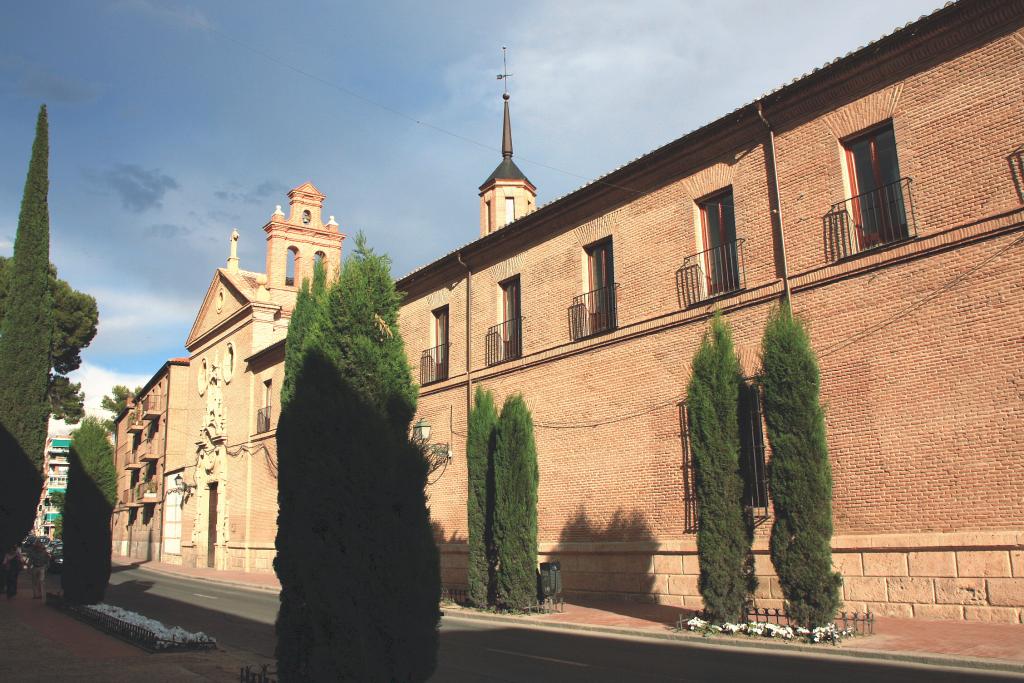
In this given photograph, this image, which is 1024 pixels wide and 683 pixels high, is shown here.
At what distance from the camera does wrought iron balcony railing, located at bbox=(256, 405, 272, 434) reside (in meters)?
32.7

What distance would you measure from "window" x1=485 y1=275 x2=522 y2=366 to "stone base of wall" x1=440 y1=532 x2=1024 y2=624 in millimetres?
6211

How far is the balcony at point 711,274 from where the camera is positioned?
15.1 m

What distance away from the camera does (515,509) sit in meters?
15.4

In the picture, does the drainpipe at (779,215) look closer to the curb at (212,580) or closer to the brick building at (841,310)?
the brick building at (841,310)

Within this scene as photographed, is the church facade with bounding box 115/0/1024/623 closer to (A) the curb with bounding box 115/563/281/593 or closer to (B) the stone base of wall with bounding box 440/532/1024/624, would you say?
(B) the stone base of wall with bounding box 440/532/1024/624

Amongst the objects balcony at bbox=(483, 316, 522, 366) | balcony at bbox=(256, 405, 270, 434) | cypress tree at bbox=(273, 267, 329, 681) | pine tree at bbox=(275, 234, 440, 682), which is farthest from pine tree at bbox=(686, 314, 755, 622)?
balcony at bbox=(256, 405, 270, 434)

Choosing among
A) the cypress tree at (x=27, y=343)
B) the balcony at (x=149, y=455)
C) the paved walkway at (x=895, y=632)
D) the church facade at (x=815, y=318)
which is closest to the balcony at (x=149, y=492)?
the balcony at (x=149, y=455)

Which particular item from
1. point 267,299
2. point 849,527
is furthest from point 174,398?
point 849,527

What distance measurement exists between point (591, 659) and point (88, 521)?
470 inches

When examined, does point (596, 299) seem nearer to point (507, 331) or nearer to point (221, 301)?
point (507, 331)

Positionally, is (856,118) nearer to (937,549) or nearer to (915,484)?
(915,484)

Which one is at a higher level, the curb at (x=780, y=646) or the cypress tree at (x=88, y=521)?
the cypress tree at (x=88, y=521)

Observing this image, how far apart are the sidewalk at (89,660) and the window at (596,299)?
10.1m

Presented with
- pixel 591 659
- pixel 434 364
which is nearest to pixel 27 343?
pixel 434 364
